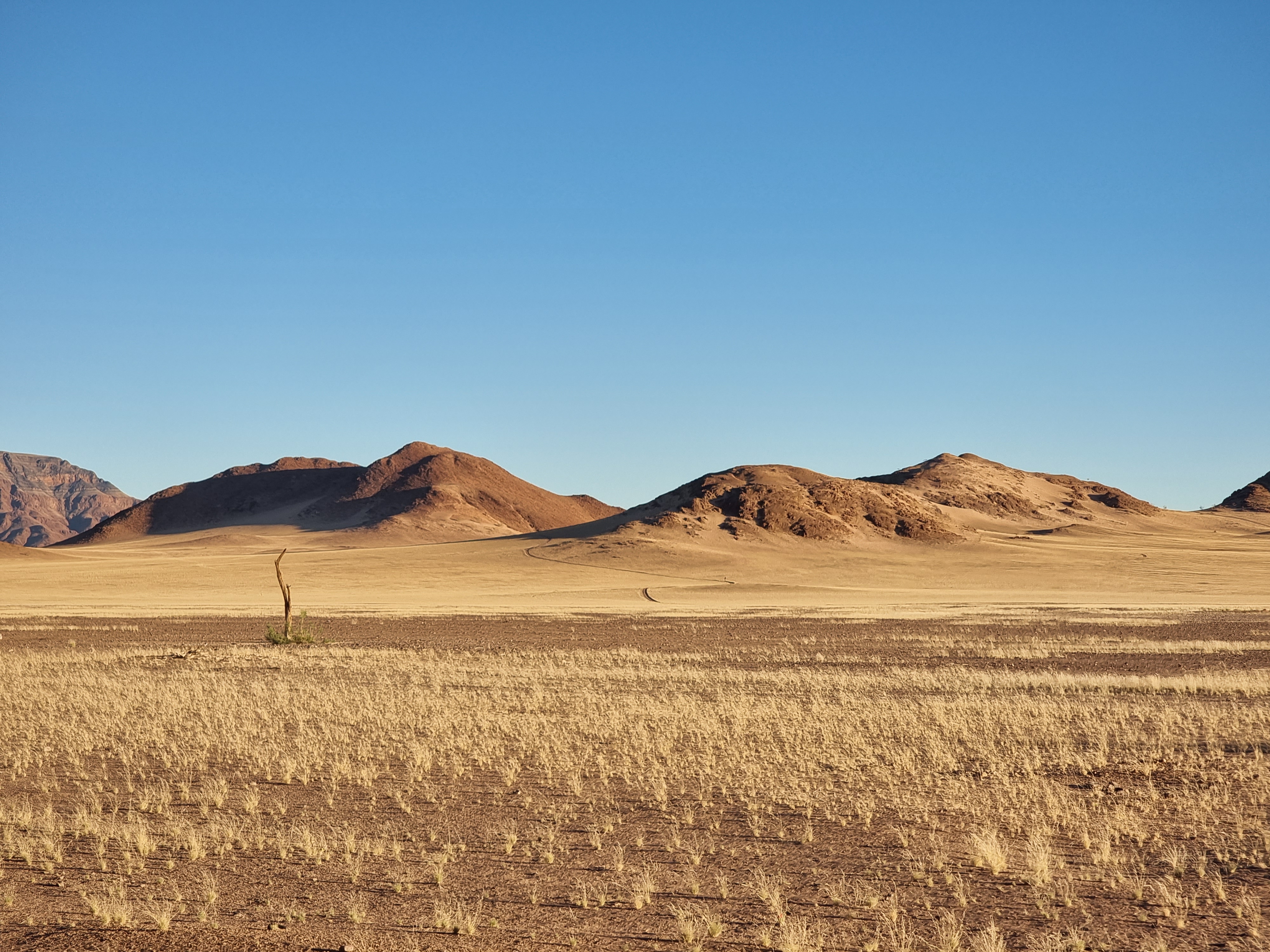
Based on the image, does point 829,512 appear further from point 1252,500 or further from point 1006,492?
point 1252,500

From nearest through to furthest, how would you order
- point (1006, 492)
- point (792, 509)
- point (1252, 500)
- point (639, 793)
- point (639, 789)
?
point (639, 793), point (639, 789), point (792, 509), point (1006, 492), point (1252, 500)

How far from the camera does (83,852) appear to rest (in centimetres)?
1048

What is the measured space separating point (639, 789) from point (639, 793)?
0.23 meters

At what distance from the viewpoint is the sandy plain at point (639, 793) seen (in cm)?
850

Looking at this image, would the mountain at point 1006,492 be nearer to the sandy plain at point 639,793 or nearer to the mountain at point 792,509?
the mountain at point 792,509

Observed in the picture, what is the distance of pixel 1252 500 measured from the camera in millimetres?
189125

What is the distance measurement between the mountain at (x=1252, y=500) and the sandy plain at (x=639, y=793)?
551 ft

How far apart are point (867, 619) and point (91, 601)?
41776 mm

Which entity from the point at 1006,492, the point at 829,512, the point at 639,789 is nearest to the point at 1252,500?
the point at 1006,492

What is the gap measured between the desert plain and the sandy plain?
56 mm

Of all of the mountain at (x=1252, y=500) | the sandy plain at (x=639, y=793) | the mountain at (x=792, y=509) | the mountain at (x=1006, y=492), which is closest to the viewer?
the sandy plain at (x=639, y=793)

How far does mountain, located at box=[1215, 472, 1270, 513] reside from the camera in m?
184

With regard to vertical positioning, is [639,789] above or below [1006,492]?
below

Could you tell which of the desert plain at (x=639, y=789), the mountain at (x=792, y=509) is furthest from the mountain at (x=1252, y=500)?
the desert plain at (x=639, y=789)
